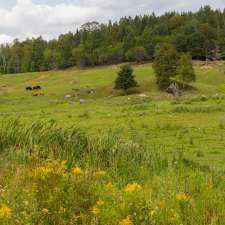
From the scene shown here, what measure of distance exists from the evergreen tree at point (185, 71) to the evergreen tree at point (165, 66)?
83 cm

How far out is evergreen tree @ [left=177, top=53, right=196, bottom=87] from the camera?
159 feet

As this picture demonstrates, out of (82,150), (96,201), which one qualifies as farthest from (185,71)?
(96,201)

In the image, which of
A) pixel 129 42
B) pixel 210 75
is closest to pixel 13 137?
pixel 210 75

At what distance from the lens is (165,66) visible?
50.3 meters

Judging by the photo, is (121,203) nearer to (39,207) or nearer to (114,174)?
(39,207)

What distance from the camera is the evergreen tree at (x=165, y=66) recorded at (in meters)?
49.6

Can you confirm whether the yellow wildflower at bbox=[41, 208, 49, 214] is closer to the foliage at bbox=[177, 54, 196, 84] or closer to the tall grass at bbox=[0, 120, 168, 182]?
the tall grass at bbox=[0, 120, 168, 182]

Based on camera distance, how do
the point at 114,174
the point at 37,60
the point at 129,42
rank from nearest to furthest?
the point at 114,174, the point at 129,42, the point at 37,60

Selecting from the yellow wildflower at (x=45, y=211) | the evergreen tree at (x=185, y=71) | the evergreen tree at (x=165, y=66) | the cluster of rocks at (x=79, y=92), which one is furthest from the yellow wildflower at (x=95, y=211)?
the cluster of rocks at (x=79, y=92)

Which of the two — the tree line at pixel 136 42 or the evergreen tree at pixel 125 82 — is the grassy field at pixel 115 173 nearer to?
the evergreen tree at pixel 125 82

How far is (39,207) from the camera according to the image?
5.44m

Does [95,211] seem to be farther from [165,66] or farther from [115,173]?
[165,66]

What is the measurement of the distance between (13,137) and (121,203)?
7.10m

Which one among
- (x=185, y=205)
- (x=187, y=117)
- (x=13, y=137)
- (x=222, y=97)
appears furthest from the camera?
(x=222, y=97)
